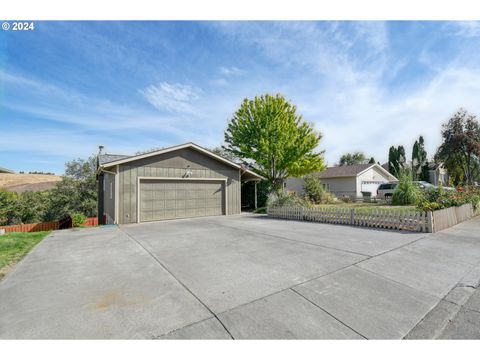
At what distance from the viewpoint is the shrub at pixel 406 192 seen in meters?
14.1

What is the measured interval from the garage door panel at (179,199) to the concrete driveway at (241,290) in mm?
5283

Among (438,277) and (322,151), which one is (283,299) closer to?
(438,277)

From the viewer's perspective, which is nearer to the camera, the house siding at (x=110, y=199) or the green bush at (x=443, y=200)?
the green bush at (x=443, y=200)

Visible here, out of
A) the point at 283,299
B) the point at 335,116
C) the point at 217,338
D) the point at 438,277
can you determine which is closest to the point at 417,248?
the point at 438,277

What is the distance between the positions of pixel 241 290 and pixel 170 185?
9.36m

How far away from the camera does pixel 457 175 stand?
28.4 m

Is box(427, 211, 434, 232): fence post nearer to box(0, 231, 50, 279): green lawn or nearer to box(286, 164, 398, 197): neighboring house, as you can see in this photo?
box(0, 231, 50, 279): green lawn

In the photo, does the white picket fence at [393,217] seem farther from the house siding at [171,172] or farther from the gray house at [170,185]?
the gray house at [170,185]

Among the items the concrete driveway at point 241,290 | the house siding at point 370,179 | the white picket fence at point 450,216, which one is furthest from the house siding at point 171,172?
the house siding at point 370,179

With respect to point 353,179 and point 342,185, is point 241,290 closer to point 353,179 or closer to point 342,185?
point 353,179

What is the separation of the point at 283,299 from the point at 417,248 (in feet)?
13.8

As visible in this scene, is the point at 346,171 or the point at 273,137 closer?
the point at 273,137

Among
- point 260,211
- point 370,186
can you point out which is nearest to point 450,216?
point 260,211

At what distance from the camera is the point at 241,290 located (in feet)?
10.1
